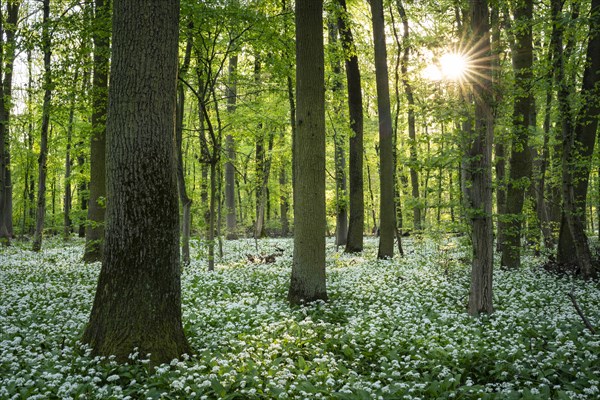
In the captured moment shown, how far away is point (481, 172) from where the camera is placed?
751cm

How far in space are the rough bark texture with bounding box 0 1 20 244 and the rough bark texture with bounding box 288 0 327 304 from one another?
7.30 metres

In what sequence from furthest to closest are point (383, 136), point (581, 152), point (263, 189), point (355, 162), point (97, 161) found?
point (263, 189), point (355, 162), point (383, 136), point (97, 161), point (581, 152)

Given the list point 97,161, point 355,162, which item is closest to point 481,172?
point 355,162

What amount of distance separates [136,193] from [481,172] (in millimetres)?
5822

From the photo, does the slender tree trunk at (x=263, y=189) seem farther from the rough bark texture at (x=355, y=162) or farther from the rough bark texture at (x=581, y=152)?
the rough bark texture at (x=581, y=152)

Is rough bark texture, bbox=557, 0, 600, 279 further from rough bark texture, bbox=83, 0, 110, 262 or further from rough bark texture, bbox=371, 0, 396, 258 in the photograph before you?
rough bark texture, bbox=83, 0, 110, 262

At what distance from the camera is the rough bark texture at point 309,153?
819cm

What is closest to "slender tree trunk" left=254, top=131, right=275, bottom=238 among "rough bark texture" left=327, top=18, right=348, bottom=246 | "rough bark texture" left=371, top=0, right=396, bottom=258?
"rough bark texture" left=327, top=18, right=348, bottom=246

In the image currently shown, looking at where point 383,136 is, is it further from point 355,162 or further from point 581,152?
point 581,152

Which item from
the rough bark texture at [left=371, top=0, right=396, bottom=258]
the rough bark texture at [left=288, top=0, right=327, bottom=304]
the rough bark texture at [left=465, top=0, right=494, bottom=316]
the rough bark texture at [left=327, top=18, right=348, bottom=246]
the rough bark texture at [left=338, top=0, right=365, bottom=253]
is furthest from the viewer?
the rough bark texture at [left=327, top=18, right=348, bottom=246]

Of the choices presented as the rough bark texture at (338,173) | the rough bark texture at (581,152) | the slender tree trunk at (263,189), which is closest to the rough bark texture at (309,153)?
the rough bark texture at (581,152)

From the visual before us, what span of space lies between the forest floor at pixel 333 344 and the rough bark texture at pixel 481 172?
576mm

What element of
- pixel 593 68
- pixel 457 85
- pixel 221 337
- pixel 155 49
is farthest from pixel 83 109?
pixel 593 68

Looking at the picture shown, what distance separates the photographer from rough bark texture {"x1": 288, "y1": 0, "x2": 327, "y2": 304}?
8.19 m
